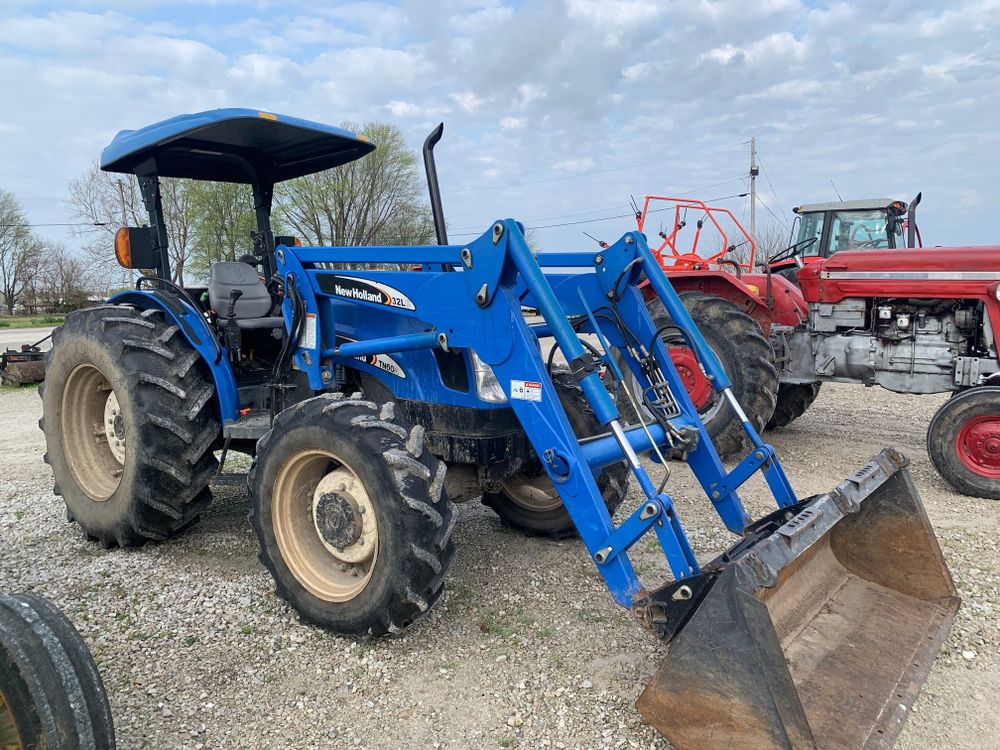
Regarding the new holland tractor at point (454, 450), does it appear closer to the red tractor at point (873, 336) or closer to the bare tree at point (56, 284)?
the red tractor at point (873, 336)

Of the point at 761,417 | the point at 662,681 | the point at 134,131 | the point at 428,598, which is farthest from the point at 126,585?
the point at 761,417

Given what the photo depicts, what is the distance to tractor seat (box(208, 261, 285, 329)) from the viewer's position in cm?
457

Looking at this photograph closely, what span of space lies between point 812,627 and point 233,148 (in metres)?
4.21

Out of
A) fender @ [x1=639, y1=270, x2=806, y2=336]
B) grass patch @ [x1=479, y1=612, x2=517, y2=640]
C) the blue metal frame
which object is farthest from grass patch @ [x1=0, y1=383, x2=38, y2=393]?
grass patch @ [x1=479, y1=612, x2=517, y2=640]

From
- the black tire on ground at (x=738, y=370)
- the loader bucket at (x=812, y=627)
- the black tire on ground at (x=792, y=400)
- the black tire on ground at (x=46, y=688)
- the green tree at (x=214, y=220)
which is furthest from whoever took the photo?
the green tree at (x=214, y=220)

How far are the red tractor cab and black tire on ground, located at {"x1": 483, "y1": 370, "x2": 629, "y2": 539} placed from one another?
609cm

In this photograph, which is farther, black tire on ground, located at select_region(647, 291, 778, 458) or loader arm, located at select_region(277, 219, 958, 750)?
black tire on ground, located at select_region(647, 291, 778, 458)

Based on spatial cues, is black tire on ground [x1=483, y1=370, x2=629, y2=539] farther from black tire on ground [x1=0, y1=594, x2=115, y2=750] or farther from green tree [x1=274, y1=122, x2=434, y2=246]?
green tree [x1=274, y1=122, x2=434, y2=246]

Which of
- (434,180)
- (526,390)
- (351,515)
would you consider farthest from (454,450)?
(434,180)

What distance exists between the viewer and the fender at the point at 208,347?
13.8 ft

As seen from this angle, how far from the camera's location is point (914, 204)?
8492mm

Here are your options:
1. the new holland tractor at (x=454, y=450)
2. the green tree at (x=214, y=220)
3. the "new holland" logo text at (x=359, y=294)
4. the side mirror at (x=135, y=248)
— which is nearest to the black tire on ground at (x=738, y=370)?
the new holland tractor at (x=454, y=450)

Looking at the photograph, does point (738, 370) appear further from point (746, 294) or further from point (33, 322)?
point (33, 322)

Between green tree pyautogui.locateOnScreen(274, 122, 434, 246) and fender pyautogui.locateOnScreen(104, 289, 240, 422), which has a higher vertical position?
green tree pyautogui.locateOnScreen(274, 122, 434, 246)
